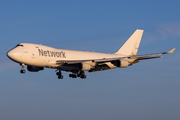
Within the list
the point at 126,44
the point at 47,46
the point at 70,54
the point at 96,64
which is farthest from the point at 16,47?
the point at 126,44

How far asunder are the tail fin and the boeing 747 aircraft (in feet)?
11.3

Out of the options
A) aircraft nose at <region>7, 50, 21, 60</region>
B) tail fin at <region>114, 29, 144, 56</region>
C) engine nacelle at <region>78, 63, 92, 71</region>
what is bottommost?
engine nacelle at <region>78, 63, 92, 71</region>

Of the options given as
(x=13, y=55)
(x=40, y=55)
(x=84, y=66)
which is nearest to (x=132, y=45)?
(x=84, y=66)

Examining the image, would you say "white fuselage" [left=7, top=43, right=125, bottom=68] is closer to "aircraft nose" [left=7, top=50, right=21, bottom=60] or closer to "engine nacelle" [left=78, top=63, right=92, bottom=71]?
"aircraft nose" [left=7, top=50, right=21, bottom=60]

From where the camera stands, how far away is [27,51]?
54.6 m

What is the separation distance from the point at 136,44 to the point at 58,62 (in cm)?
2322

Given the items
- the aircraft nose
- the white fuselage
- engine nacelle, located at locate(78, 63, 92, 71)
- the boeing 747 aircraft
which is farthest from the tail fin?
the aircraft nose

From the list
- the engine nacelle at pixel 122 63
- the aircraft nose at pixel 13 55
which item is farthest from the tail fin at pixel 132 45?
the aircraft nose at pixel 13 55

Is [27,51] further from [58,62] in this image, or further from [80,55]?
[80,55]

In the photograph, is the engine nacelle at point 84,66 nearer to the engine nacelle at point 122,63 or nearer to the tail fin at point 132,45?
the engine nacelle at point 122,63

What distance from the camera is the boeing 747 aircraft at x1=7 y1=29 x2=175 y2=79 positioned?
179 feet

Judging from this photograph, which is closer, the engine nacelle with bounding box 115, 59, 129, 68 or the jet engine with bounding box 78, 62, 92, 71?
the jet engine with bounding box 78, 62, 92, 71

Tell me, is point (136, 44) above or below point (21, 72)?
above

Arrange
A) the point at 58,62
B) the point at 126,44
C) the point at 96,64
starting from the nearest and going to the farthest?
the point at 58,62 < the point at 96,64 < the point at 126,44
